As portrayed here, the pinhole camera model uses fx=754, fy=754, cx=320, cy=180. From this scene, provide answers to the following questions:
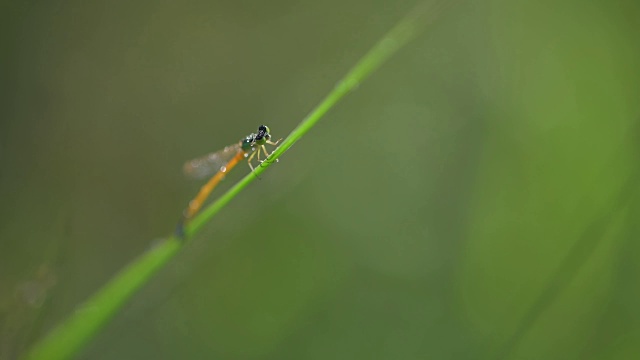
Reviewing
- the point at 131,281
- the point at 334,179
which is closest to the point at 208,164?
the point at 131,281

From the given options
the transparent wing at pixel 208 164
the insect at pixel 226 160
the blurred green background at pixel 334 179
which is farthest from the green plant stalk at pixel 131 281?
the transparent wing at pixel 208 164

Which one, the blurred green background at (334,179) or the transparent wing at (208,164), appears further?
the blurred green background at (334,179)

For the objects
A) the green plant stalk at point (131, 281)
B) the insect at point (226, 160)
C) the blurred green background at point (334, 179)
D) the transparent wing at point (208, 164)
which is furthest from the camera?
the blurred green background at point (334, 179)

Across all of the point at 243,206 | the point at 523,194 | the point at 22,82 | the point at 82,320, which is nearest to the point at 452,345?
the point at 523,194

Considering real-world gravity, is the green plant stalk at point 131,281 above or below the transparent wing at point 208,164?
below

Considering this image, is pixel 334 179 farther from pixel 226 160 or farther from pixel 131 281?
pixel 131 281

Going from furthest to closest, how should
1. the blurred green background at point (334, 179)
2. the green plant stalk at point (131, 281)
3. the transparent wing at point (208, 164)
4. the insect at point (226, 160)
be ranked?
the blurred green background at point (334, 179), the transparent wing at point (208, 164), the insect at point (226, 160), the green plant stalk at point (131, 281)

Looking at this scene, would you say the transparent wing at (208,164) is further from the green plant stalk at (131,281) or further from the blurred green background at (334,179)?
the green plant stalk at (131,281)

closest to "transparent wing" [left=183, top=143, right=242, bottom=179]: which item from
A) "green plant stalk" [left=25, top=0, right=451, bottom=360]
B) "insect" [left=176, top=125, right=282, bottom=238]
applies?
"insect" [left=176, top=125, right=282, bottom=238]

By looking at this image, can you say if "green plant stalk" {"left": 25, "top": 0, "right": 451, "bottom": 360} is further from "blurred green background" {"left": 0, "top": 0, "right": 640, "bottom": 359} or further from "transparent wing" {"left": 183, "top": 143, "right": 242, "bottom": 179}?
"transparent wing" {"left": 183, "top": 143, "right": 242, "bottom": 179}
